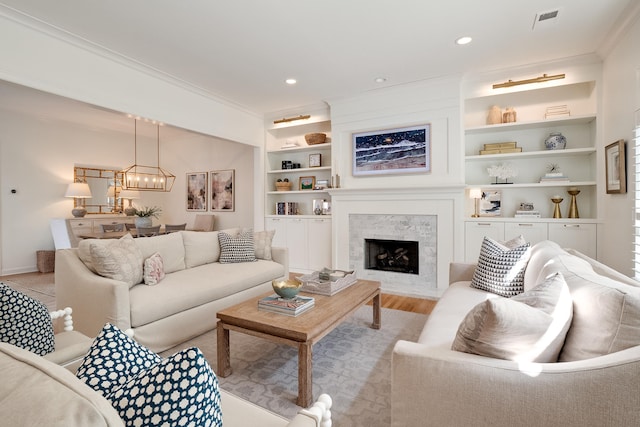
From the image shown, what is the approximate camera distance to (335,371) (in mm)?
2236

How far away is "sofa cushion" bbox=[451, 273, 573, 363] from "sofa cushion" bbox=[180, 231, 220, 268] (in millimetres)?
3043

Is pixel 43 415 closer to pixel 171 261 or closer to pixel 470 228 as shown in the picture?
pixel 171 261

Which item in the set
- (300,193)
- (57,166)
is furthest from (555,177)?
(57,166)

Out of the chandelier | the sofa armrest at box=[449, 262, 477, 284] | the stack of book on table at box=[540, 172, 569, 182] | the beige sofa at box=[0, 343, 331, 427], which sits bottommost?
the sofa armrest at box=[449, 262, 477, 284]

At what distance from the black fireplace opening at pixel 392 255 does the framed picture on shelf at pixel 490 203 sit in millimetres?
1004

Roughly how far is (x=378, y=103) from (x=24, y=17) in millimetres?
3845

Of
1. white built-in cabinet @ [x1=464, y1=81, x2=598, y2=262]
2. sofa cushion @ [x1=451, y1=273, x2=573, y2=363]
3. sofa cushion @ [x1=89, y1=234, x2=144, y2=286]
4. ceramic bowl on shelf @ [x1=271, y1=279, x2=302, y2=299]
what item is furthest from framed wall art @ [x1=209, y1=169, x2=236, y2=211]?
sofa cushion @ [x1=451, y1=273, x2=573, y2=363]

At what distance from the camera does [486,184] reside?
424 centimetres

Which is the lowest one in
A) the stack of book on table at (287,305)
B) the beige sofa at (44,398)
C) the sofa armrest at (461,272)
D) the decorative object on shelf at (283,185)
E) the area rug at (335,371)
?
the area rug at (335,371)

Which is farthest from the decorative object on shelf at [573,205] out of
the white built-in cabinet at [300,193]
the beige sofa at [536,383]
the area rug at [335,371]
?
the white built-in cabinet at [300,193]

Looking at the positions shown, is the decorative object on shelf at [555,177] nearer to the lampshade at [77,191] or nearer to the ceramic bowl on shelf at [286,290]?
the ceramic bowl on shelf at [286,290]

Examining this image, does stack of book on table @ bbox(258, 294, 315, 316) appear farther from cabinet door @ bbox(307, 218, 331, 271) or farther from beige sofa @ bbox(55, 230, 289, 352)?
cabinet door @ bbox(307, 218, 331, 271)

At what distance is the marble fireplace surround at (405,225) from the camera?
13.5ft

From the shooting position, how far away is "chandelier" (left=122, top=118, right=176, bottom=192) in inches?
229
